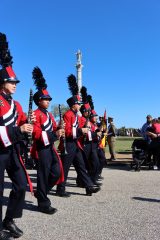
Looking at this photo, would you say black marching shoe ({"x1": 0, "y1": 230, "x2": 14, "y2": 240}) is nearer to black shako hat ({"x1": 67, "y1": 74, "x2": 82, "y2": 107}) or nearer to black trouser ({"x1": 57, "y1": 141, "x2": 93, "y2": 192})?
black trouser ({"x1": 57, "y1": 141, "x2": 93, "y2": 192})

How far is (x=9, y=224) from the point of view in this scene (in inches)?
218

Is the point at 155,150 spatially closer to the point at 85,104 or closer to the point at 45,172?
the point at 85,104

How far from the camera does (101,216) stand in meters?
6.46

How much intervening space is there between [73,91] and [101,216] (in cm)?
387

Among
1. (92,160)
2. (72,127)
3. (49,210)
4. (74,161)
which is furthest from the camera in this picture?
(92,160)

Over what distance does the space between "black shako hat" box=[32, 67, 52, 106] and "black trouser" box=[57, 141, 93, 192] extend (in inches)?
56.1

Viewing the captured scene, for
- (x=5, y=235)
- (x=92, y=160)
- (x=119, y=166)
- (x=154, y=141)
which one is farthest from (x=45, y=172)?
(x=119, y=166)

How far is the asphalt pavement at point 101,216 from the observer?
5473mm

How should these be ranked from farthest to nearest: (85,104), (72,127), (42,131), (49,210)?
(85,104) → (72,127) → (42,131) → (49,210)

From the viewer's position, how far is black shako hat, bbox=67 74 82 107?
28.6 feet

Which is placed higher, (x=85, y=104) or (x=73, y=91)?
(x=73, y=91)

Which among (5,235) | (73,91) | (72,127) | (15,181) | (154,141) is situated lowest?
(5,235)

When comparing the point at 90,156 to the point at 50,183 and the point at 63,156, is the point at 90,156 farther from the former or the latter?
the point at 50,183

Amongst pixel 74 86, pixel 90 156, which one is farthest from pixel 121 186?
pixel 74 86
